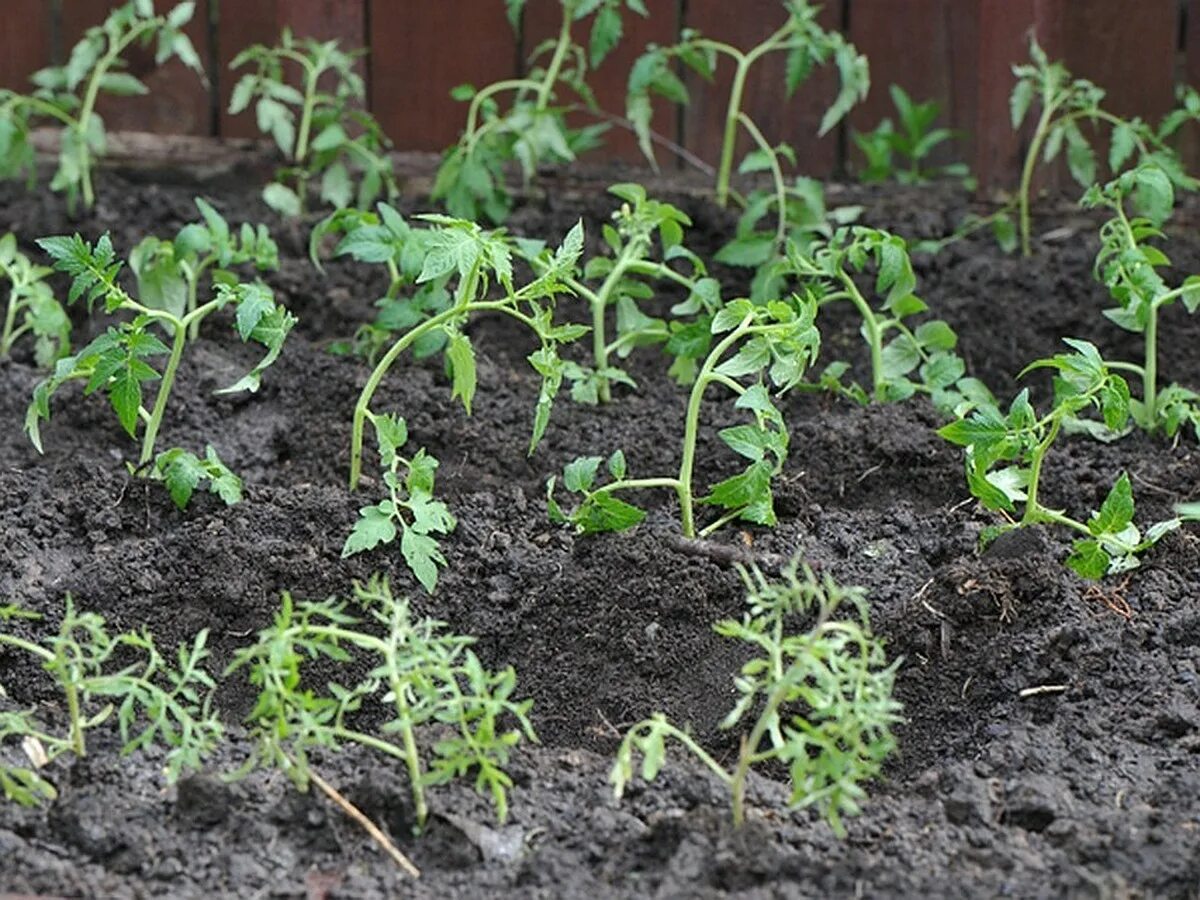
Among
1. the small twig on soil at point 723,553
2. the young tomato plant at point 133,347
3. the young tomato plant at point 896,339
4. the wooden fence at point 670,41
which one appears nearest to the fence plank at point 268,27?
the wooden fence at point 670,41

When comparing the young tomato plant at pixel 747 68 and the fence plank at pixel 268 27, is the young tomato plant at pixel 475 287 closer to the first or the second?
the young tomato plant at pixel 747 68

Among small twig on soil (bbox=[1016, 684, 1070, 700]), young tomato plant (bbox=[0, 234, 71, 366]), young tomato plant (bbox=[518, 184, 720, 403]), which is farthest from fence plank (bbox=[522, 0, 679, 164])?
small twig on soil (bbox=[1016, 684, 1070, 700])

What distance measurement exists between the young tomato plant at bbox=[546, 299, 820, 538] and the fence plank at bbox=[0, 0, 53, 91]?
238cm

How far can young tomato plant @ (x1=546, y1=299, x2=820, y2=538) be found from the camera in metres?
3.15

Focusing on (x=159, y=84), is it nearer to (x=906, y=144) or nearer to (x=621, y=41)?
(x=621, y=41)

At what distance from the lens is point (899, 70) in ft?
15.7

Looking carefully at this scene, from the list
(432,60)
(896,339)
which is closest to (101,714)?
(896,339)

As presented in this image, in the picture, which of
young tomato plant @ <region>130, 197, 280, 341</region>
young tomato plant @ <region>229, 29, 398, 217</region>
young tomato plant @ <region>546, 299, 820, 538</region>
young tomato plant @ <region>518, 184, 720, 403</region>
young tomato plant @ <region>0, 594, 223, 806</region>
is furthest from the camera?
young tomato plant @ <region>229, 29, 398, 217</region>

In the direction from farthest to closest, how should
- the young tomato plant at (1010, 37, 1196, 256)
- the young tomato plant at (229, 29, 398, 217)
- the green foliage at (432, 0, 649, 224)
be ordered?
the young tomato plant at (229, 29, 398, 217) → the green foliage at (432, 0, 649, 224) → the young tomato plant at (1010, 37, 1196, 256)

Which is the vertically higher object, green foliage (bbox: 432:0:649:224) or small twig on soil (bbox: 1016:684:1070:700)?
green foliage (bbox: 432:0:649:224)

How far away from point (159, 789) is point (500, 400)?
1425 millimetres

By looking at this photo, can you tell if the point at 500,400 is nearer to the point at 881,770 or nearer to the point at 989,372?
the point at 989,372

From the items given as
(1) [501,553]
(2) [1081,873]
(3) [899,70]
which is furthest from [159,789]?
(3) [899,70]

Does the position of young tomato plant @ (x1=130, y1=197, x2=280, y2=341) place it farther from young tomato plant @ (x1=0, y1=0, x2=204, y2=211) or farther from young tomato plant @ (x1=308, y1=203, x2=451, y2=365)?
young tomato plant @ (x1=0, y1=0, x2=204, y2=211)
